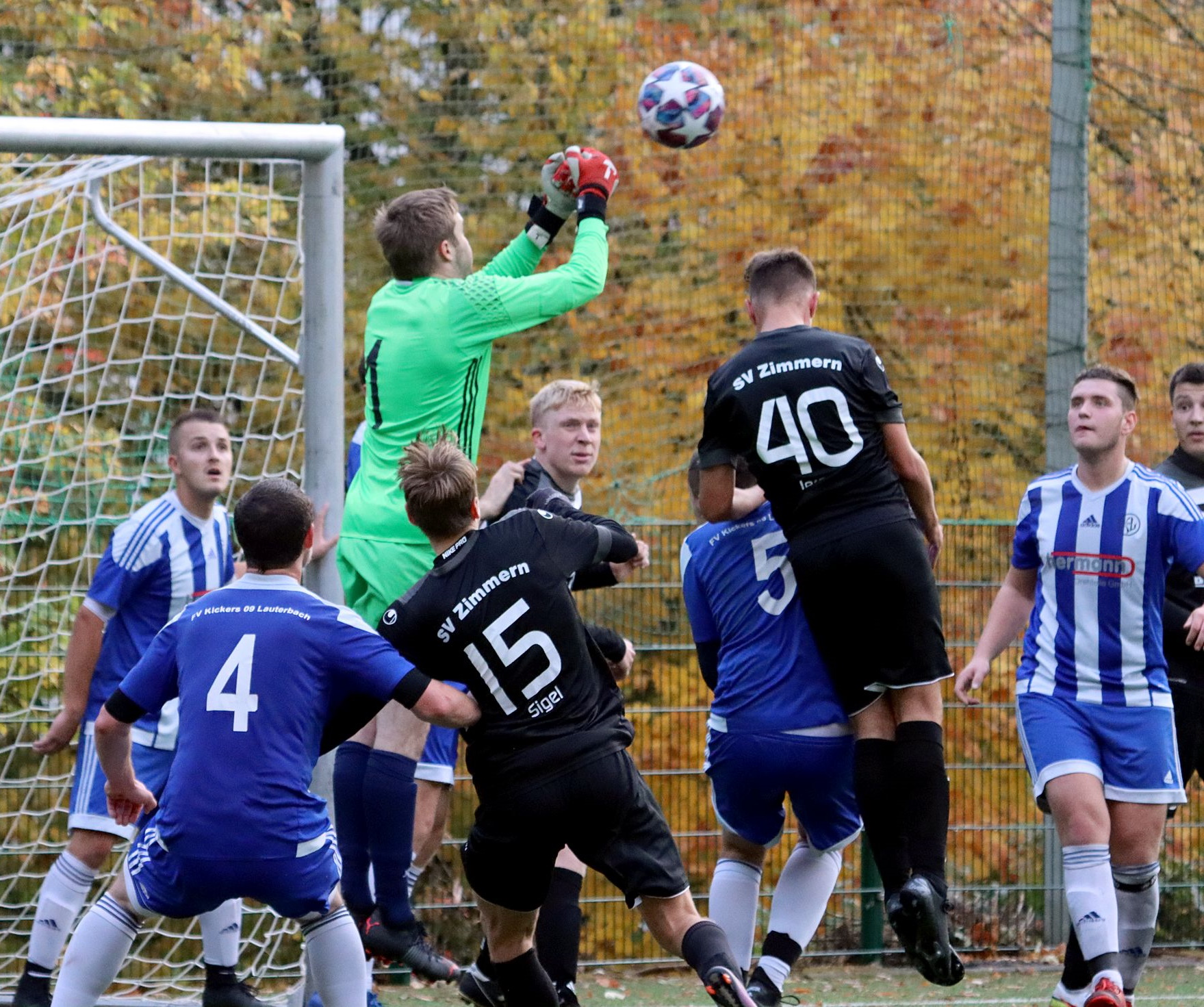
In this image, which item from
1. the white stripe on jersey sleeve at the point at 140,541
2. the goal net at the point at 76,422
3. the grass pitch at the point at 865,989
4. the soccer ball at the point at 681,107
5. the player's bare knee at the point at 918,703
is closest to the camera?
the player's bare knee at the point at 918,703

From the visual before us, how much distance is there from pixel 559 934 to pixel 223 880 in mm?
1604

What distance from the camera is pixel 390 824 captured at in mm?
5480

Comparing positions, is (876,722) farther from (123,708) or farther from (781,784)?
(123,708)

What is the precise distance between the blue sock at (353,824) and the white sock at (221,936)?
16.4 inches

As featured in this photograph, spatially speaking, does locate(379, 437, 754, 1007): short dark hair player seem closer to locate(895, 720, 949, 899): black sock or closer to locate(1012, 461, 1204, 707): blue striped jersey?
locate(895, 720, 949, 899): black sock

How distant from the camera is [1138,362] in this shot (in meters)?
8.87

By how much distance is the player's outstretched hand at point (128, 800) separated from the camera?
4.66 m

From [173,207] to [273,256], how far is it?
49.4 inches

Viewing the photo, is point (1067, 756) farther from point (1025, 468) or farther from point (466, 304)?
point (1025, 468)

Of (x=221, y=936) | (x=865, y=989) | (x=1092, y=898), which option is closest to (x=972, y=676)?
(x=1092, y=898)

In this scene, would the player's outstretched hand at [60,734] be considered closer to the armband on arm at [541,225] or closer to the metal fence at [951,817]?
the metal fence at [951,817]

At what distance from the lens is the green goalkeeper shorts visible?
5629mm

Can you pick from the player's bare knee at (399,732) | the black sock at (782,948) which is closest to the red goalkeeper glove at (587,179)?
the player's bare knee at (399,732)

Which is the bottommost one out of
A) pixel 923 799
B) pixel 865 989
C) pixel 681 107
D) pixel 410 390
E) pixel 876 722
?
pixel 865 989
